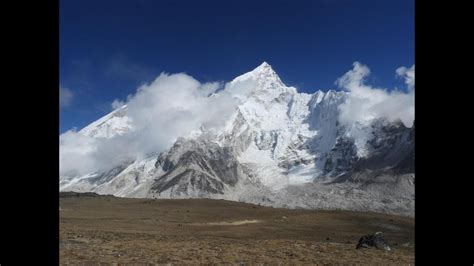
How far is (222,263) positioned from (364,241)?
582 inches
